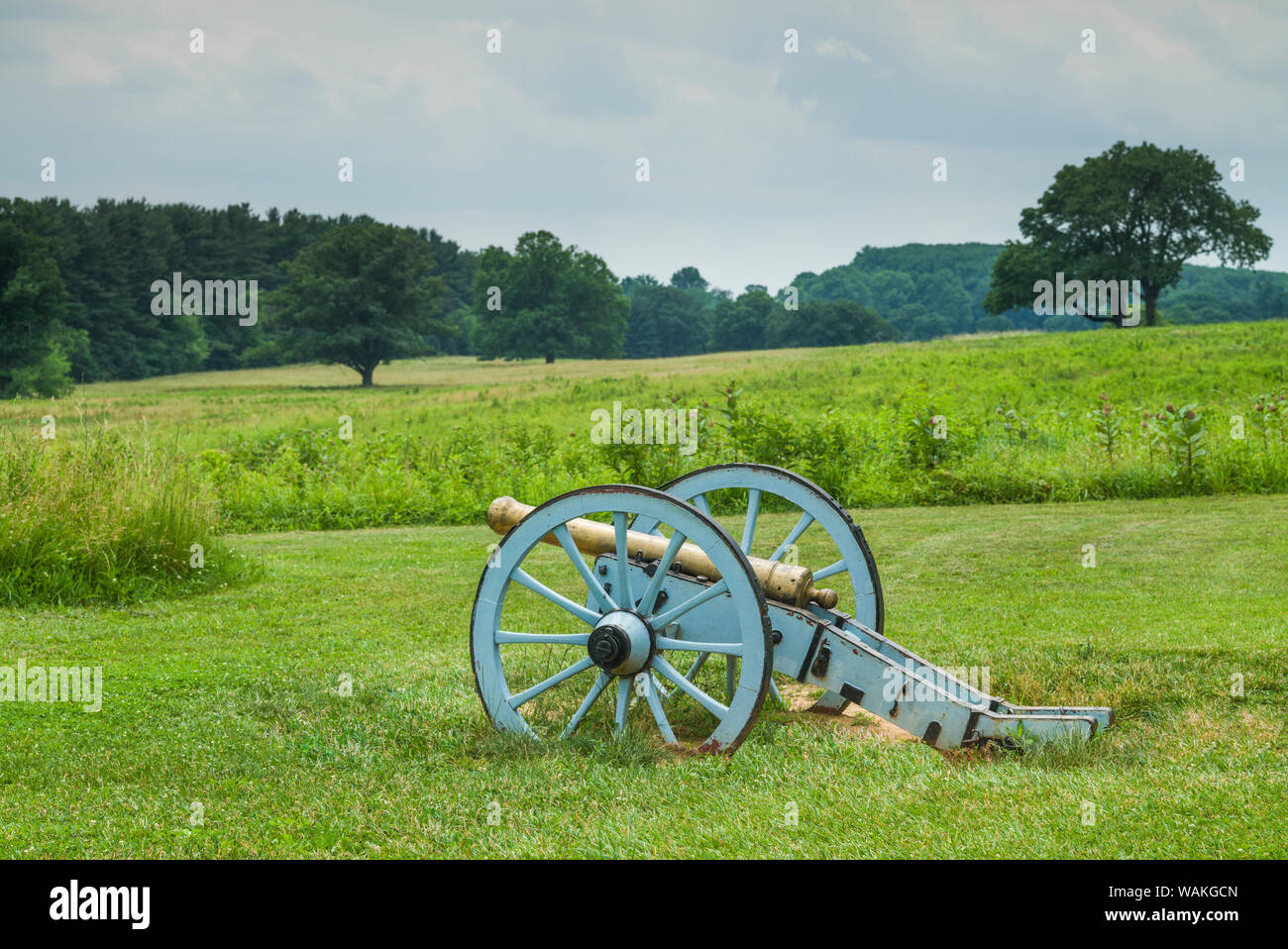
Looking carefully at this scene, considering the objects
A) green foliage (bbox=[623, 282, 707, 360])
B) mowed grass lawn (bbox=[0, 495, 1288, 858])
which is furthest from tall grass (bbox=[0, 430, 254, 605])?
green foliage (bbox=[623, 282, 707, 360])

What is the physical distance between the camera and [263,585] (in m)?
10.0

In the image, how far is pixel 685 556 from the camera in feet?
17.7

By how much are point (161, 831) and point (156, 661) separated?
128 inches

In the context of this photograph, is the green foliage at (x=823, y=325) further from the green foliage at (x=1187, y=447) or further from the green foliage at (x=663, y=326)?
the green foliage at (x=1187, y=447)

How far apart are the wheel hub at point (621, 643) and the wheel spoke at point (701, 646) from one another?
0.20 ft

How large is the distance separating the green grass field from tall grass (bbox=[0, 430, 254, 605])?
1.1 inches

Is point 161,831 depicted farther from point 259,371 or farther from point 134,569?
point 259,371

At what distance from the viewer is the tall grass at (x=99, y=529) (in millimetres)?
9094

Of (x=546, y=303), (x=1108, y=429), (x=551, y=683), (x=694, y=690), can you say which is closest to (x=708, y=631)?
(x=694, y=690)

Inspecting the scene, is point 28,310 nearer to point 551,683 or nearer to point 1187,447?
point 1187,447

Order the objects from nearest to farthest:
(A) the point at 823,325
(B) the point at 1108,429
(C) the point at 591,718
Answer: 1. (C) the point at 591,718
2. (B) the point at 1108,429
3. (A) the point at 823,325

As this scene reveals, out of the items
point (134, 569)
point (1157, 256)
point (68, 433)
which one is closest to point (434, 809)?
point (134, 569)

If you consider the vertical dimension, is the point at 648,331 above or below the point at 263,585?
above

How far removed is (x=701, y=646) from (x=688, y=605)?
0.59ft
